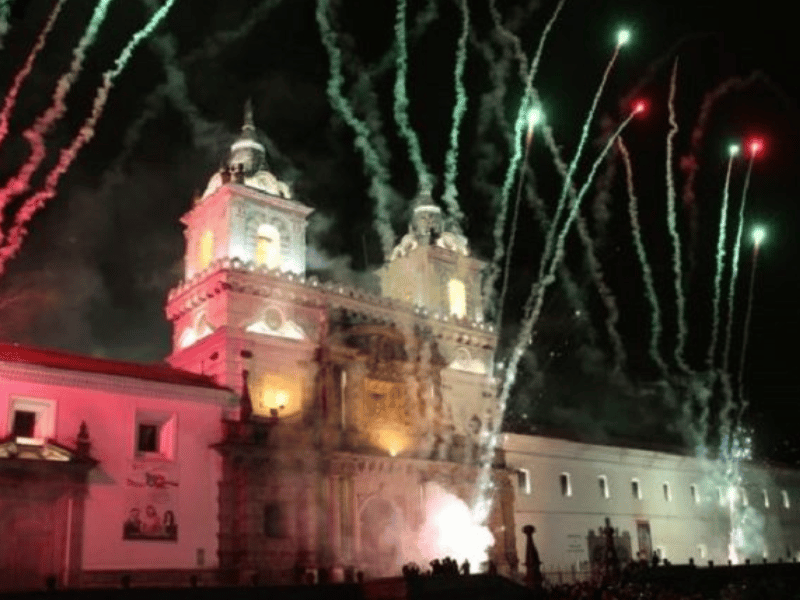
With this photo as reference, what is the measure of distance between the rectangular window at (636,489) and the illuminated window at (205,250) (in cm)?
2993

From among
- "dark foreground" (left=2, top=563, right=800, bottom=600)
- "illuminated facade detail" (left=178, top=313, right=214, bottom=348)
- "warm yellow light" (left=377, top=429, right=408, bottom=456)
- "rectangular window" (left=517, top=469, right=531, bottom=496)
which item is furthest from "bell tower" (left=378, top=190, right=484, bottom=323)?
"dark foreground" (left=2, top=563, right=800, bottom=600)

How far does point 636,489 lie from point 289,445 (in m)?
26.7

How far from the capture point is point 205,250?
148 feet

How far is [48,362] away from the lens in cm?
3322

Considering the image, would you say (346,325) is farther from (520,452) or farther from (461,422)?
(520,452)

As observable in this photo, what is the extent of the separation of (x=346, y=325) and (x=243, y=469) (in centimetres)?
1041

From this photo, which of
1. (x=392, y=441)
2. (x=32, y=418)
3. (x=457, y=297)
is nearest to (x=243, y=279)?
(x=392, y=441)

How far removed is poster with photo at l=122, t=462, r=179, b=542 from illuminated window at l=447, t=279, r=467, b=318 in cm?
2144

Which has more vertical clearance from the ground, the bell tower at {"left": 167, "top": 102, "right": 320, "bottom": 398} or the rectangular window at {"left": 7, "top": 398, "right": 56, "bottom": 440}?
the bell tower at {"left": 167, "top": 102, "right": 320, "bottom": 398}

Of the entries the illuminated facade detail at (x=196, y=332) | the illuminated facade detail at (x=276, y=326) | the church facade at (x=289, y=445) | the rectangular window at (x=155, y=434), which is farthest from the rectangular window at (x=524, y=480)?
the rectangular window at (x=155, y=434)

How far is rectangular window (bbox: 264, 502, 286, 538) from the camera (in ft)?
122

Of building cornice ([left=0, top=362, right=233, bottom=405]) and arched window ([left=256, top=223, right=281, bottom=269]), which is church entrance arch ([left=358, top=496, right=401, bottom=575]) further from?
arched window ([left=256, top=223, right=281, bottom=269])

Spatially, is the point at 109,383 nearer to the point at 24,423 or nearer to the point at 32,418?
the point at 32,418

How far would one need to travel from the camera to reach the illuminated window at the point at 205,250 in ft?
145
